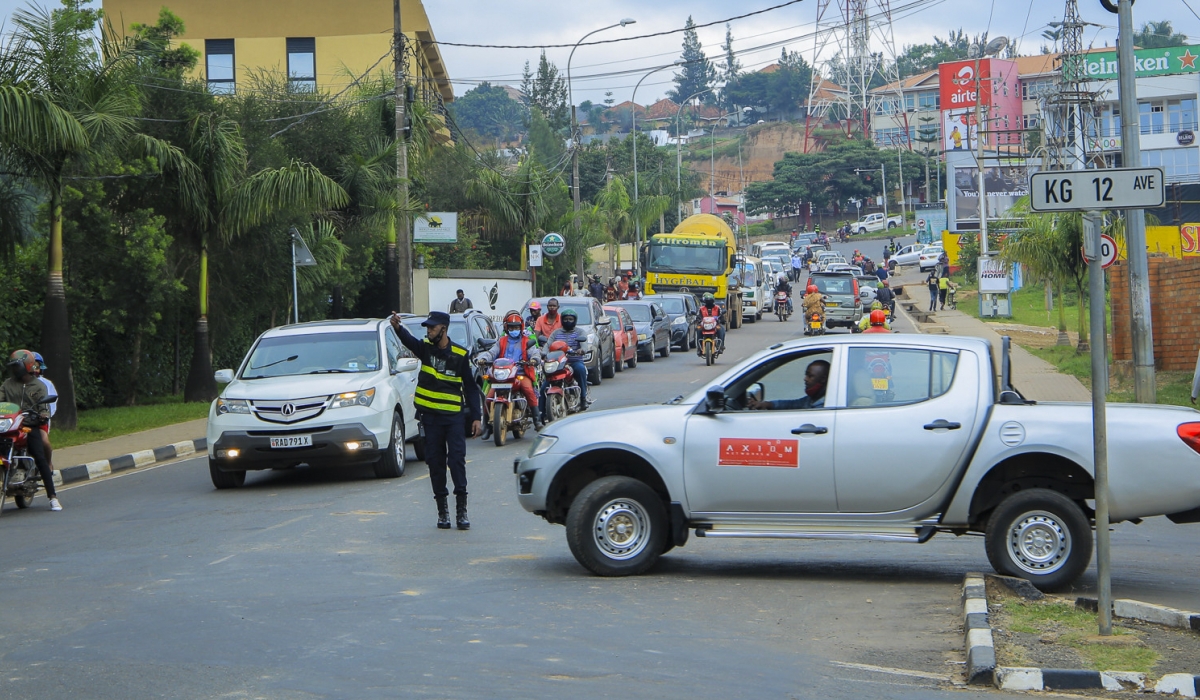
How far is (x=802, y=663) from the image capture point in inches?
262

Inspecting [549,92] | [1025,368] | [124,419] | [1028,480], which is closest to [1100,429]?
[1028,480]

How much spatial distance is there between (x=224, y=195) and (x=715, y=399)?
56.5 feet

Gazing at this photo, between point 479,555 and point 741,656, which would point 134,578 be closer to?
point 479,555

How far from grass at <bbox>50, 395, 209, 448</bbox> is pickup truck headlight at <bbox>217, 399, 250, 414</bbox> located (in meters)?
5.76

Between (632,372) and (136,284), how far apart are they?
11675 millimetres

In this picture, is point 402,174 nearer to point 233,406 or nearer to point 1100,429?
point 233,406

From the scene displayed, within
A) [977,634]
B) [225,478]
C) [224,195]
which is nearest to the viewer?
[977,634]

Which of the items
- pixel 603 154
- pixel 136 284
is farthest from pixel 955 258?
pixel 136 284

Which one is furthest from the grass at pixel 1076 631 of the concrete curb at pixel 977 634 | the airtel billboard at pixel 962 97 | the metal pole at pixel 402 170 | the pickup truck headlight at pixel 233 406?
the airtel billboard at pixel 962 97

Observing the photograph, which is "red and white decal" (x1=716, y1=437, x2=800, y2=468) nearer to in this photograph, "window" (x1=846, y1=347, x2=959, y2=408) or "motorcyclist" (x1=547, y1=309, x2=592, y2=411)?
"window" (x1=846, y1=347, x2=959, y2=408)

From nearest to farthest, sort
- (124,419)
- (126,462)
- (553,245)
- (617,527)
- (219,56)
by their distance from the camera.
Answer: (617,527)
(126,462)
(124,419)
(553,245)
(219,56)

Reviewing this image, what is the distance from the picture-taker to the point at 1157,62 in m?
74.6

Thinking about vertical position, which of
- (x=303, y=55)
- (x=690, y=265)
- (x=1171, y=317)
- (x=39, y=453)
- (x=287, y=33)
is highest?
(x=287, y=33)

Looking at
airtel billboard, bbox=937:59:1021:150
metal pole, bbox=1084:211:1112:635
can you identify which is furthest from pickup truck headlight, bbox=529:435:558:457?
airtel billboard, bbox=937:59:1021:150
